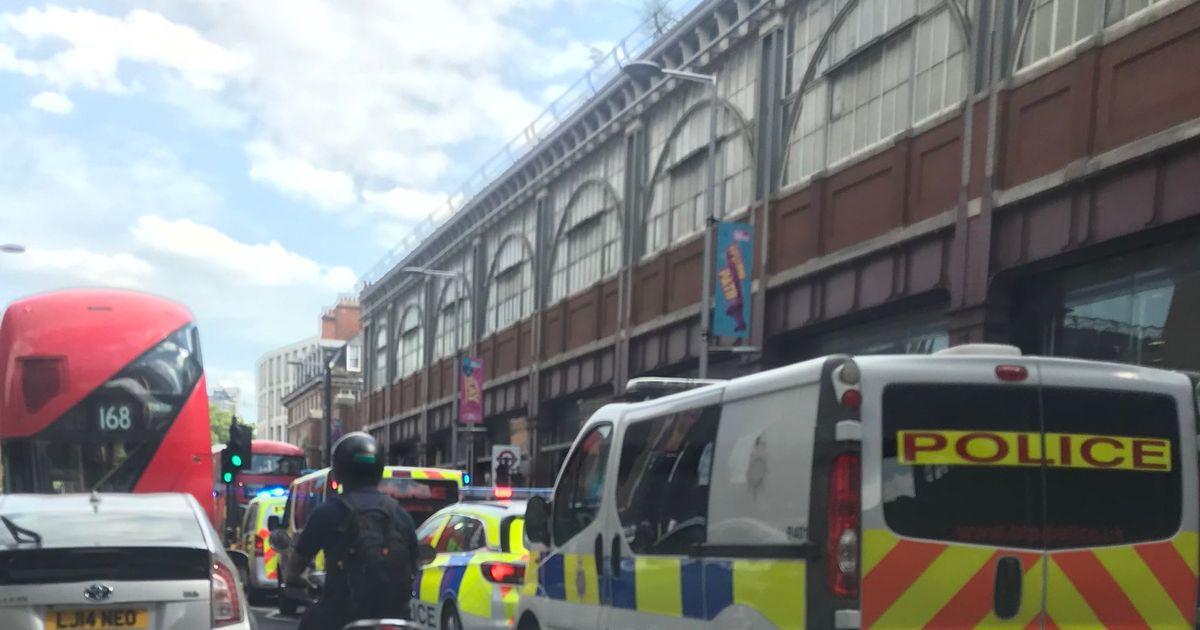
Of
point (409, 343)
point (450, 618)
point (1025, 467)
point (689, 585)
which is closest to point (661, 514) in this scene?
point (689, 585)

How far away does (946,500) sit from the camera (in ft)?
20.0

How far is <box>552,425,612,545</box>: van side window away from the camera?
8844 millimetres

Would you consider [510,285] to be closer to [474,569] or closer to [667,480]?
[474,569]

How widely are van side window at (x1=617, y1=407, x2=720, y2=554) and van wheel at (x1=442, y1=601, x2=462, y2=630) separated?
405cm

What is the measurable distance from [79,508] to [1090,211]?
12.6m

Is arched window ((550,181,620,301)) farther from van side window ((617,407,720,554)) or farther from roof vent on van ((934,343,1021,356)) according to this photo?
roof vent on van ((934,343,1021,356))

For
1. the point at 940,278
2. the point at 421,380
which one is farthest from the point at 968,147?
the point at 421,380

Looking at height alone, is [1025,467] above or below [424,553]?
above

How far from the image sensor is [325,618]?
247 inches

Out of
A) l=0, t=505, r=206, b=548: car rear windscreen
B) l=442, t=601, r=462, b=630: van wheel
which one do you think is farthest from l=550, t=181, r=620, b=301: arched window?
l=0, t=505, r=206, b=548: car rear windscreen

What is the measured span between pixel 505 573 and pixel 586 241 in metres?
24.3

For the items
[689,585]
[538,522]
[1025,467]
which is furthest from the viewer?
[538,522]

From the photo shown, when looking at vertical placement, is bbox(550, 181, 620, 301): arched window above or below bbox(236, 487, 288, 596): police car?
above

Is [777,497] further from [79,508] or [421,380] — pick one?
[421,380]
